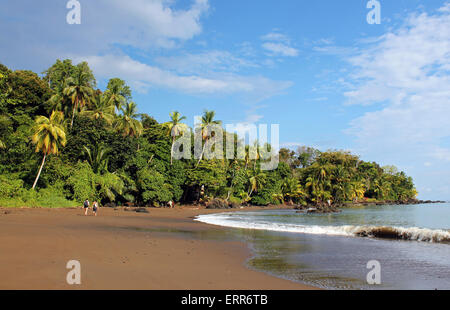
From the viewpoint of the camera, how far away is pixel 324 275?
741 cm

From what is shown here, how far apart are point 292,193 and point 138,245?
58395 mm

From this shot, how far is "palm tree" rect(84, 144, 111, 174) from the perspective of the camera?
33.0m

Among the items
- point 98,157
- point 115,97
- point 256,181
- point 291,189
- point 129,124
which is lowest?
point 291,189

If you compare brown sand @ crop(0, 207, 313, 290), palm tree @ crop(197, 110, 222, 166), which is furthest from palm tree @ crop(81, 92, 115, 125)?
brown sand @ crop(0, 207, 313, 290)

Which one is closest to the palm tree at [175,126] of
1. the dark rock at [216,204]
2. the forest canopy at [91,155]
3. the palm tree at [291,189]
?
the forest canopy at [91,155]

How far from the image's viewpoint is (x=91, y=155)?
33594 mm

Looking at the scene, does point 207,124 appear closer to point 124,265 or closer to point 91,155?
point 91,155

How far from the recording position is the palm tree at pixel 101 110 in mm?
36469

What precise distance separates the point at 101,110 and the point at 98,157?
8.14 metres

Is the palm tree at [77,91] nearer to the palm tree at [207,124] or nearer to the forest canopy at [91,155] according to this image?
the forest canopy at [91,155]

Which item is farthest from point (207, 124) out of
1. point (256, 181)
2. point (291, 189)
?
point (291, 189)
